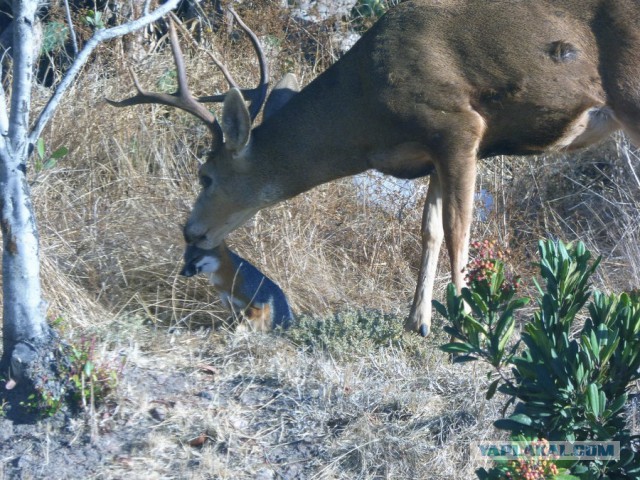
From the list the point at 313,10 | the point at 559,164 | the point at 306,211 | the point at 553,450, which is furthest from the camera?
the point at 313,10

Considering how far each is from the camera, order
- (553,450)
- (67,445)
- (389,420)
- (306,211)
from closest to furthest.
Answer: (553,450), (67,445), (389,420), (306,211)

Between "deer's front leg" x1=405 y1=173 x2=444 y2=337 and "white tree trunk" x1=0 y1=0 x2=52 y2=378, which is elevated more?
"white tree trunk" x1=0 y1=0 x2=52 y2=378

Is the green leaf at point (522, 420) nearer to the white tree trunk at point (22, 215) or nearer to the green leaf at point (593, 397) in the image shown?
the green leaf at point (593, 397)

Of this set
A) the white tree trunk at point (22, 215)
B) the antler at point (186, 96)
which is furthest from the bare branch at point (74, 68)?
the antler at point (186, 96)

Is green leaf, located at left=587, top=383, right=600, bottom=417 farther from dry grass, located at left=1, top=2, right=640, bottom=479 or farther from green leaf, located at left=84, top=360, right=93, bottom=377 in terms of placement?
green leaf, located at left=84, top=360, right=93, bottom=377

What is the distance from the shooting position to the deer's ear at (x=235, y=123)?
591 cm

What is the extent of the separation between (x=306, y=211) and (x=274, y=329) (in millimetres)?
1471

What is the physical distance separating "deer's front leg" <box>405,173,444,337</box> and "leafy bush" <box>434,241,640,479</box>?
2276mm

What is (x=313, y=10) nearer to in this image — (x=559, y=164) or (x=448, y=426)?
(x=559, y=164)

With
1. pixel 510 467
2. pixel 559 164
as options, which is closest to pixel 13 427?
Answer: pixel 510 467

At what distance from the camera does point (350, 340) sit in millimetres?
5516

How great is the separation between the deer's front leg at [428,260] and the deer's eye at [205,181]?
1.41 meters

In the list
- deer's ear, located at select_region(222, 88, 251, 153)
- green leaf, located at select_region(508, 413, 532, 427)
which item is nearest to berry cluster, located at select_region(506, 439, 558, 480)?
green leaf, located at select_region(508, 413, 532, 427)

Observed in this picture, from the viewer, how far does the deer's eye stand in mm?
6387
